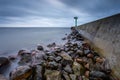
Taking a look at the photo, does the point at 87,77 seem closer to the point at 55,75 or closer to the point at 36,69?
the point at 55,75

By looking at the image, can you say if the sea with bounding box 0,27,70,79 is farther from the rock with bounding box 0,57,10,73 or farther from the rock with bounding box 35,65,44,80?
the rock with bounding box 35,65,44,80

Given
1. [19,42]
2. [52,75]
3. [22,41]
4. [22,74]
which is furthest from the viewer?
[22,41]

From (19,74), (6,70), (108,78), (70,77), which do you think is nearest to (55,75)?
(70,77)

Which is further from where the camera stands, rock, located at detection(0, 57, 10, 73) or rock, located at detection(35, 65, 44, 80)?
rock, located at detection(0, 57, 10, 73)

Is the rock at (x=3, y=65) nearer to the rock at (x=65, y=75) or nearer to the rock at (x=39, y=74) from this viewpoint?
the rock at (x=39, y=74)

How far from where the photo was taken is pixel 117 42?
2.76 meters

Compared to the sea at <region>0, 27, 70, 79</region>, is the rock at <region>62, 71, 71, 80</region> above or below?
above

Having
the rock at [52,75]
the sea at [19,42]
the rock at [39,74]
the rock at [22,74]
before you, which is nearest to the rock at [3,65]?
the sea at [19,42]

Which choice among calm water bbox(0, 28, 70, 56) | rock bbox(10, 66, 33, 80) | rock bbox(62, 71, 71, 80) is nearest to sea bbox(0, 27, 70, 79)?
calm water bbox(0, 28, 70, 56)

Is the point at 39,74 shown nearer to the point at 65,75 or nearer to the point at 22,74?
the point at 22,74

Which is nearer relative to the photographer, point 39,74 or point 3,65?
point 39,74

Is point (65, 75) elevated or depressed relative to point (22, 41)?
elevated

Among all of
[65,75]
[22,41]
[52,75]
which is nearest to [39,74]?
[52,75]

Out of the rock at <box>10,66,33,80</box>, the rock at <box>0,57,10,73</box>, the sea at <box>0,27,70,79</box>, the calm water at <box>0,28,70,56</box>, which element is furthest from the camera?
the calm water at <box>0,28,70,56</box>
